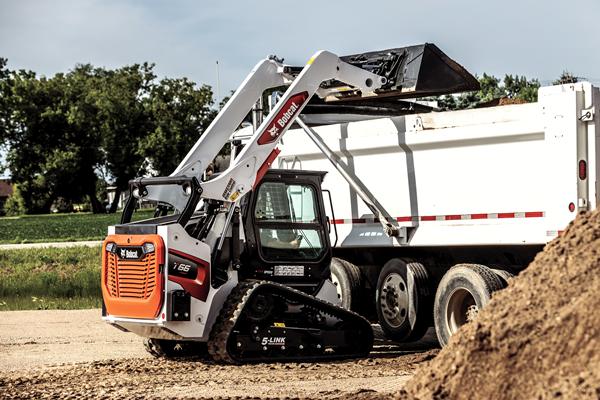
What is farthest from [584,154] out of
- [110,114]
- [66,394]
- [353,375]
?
[110,114]

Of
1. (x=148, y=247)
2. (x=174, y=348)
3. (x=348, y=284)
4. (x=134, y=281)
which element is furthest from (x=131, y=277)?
(x=348, y=284)

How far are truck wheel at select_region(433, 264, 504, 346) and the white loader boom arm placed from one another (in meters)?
2.38

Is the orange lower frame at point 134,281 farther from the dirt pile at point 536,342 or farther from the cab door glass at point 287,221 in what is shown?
the dirt pile at point 536,342

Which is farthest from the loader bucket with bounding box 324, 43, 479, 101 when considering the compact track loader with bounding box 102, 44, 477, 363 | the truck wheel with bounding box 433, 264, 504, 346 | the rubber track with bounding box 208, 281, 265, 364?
the rubber track with bounding box 208, 281, 265, 364

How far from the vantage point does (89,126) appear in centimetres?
8088

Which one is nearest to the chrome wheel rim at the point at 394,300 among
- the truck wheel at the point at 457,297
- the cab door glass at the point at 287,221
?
the truck wheel at the point at 457,297

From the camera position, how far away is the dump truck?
1045 cm

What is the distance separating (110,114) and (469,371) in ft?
243

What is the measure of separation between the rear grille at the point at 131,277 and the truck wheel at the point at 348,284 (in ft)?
10.2

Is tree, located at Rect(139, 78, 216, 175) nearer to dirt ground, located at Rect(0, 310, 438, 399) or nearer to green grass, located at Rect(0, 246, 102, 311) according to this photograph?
green grass, located at Rect(0, 246, 102, 311)

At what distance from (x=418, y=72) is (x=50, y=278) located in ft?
43.3

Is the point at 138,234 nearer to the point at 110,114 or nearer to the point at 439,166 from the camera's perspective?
the point at 439,166

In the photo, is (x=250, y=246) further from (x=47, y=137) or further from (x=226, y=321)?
(x=47, y=137)

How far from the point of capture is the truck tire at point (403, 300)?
11.9 metres
